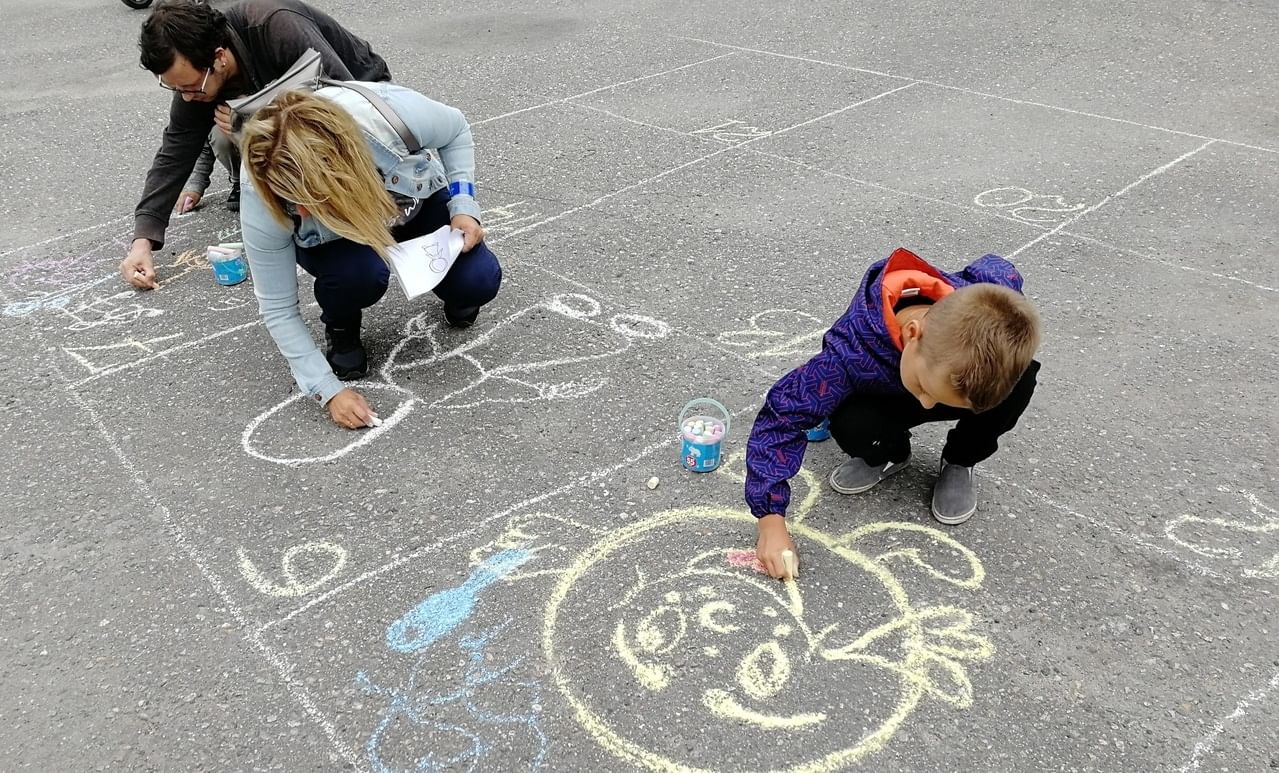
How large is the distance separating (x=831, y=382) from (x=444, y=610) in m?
1.14

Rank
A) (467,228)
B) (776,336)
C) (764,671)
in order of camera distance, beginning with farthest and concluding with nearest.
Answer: (776,336), (467,228), (764,671)

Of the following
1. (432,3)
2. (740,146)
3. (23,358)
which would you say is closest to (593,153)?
(740,146)

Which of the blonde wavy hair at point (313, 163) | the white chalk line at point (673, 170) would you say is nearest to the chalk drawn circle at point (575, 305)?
the white chalk line at point (673, 170)

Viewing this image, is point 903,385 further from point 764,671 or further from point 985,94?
point 985,94

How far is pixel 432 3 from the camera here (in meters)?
9.24

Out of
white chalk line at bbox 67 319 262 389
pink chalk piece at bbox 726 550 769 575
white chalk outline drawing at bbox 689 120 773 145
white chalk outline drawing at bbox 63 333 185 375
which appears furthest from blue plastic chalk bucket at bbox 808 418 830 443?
white chalk outline drawing at bbox 689 120 773 145

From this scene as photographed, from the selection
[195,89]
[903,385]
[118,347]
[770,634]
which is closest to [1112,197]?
[903,385]

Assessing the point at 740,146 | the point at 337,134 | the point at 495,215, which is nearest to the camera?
the point at 337,134

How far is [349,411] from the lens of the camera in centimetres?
304

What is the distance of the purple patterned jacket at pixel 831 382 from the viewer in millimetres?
2311

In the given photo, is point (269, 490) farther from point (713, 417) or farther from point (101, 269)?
point (101, 269)

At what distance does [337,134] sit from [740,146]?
3050 mm

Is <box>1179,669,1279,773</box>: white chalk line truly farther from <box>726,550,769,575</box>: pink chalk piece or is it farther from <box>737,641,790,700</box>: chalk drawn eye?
<box>726,550,769,575</box>: pink chalk piece

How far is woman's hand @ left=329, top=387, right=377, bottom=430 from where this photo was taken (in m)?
3.04
